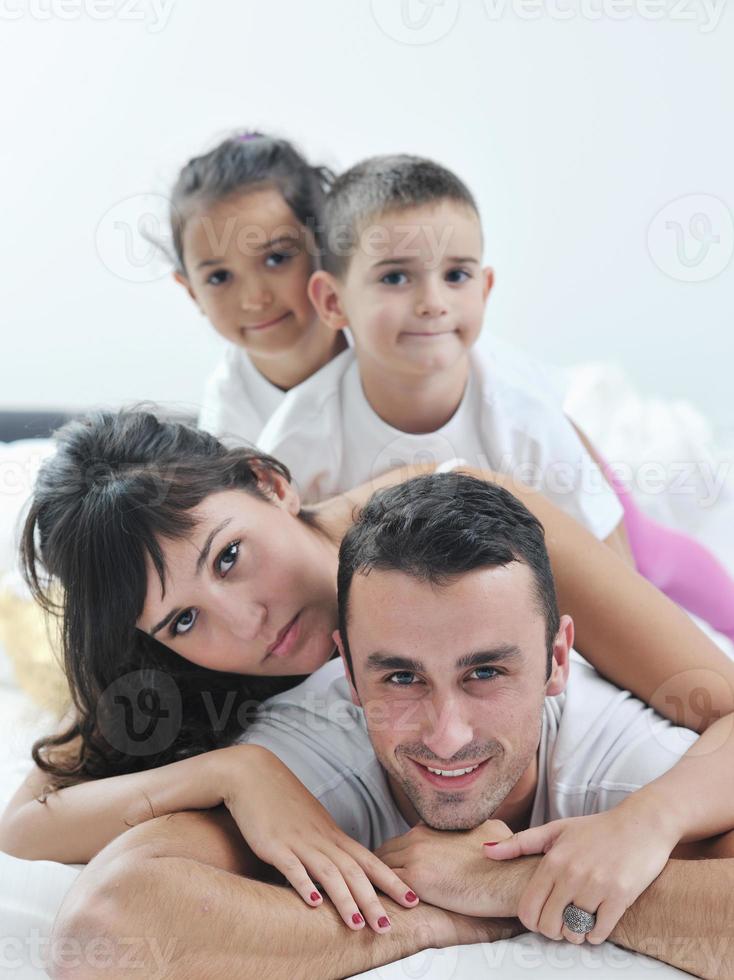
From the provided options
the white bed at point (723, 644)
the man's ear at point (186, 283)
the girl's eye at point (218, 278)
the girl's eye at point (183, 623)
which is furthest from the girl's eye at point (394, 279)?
the white bed at point (723, 644)

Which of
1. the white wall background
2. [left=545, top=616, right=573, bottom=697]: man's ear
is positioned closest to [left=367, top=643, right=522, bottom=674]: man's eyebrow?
[left=545, top=616, right=573, bottom=697]: man's ear

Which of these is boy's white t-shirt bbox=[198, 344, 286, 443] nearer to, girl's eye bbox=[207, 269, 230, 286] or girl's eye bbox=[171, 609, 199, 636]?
girl's eye bbox=[207, 269, 230, 286]

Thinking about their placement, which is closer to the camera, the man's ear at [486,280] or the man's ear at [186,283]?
the man's ear at [486,280]

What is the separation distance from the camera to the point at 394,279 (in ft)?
6.54

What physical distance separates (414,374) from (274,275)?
0.35 meters

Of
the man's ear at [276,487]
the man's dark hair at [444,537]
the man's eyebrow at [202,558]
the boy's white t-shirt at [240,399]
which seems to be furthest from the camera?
the boy's white t-shirt at [240,399]

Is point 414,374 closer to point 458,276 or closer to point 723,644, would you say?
point 458,276

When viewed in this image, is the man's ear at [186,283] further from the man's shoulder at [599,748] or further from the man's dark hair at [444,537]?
the man's shoulder at [599,748]

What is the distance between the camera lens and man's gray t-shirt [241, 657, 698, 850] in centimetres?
145

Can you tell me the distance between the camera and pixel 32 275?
3.24m

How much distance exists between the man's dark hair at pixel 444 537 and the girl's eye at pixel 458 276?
0.67 meters

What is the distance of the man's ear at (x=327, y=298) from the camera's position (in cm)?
212

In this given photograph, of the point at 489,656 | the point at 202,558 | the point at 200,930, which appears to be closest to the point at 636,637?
the point at 489,656

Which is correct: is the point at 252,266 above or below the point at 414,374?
above
